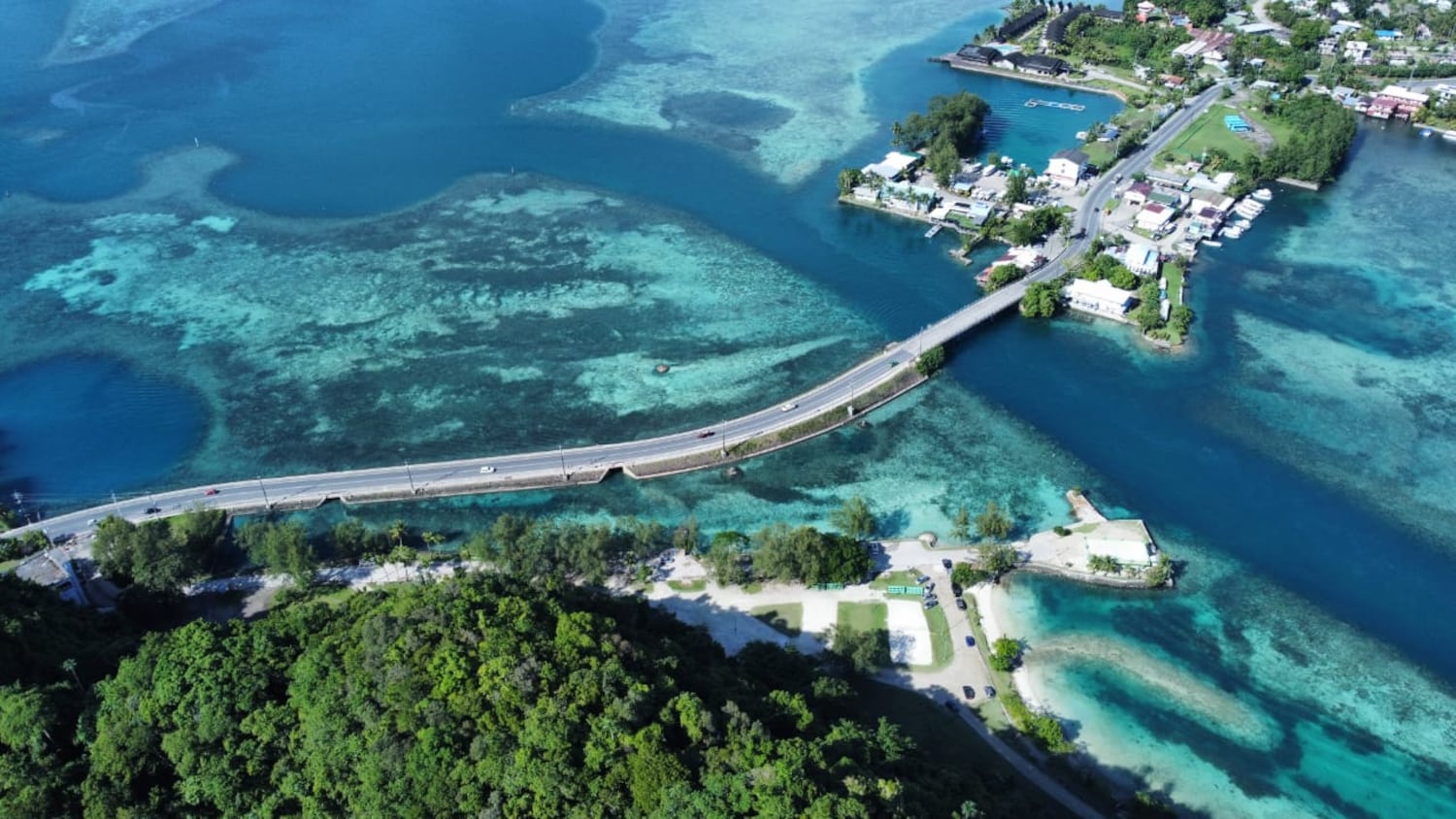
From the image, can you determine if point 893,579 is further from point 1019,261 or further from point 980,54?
point 980,54

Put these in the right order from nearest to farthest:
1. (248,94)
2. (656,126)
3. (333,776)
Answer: (333,776) → (656,126) → (248,94)

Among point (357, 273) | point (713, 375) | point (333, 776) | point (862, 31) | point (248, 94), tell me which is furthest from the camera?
point (862, 31)

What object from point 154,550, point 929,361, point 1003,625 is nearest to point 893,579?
point 1003,625

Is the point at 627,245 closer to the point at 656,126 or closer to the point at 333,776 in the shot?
the point at 656,126

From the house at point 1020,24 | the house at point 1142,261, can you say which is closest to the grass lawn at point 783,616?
the house at point 1142,261

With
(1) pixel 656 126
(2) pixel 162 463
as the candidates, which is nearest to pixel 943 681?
(2) pixel 162 463

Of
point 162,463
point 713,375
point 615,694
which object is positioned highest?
point 615,694

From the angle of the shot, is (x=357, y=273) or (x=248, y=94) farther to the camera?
(x=248, y=94)
